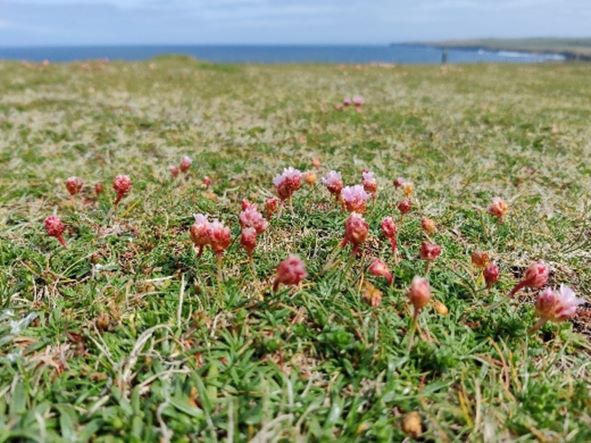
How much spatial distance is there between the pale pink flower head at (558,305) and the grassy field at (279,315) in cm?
23

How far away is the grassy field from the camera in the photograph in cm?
187

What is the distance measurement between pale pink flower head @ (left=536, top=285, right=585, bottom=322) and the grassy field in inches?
9.2

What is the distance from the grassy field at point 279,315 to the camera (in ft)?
6.15

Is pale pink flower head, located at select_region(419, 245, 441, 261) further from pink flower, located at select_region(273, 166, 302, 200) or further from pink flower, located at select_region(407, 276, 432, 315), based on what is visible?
pink flower, located at select_region(273, 166, 302, 200)

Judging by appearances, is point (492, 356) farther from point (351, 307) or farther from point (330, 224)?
point (330, 224)

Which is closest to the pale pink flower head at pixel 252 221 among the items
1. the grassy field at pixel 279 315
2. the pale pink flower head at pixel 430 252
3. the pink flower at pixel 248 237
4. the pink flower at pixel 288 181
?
the pink flower at pixel 248 237

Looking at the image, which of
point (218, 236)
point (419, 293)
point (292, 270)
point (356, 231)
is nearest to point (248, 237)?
point (218, 236)

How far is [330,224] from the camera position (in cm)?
331

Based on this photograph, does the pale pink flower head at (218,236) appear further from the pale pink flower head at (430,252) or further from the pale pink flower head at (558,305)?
the pale pink flower head at (558,305)

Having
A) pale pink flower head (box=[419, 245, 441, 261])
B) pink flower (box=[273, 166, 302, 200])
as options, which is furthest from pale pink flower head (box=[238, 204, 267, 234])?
pale pink flower head (box=[419, 245, 441, 261])

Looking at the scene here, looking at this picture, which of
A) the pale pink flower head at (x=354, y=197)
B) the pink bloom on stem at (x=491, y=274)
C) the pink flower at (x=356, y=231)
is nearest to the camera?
the pink flower at (x=356, y=231)

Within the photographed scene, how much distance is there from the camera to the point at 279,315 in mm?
2338

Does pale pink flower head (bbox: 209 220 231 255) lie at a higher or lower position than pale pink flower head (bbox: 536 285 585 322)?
higher

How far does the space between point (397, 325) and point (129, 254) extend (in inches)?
70.7
